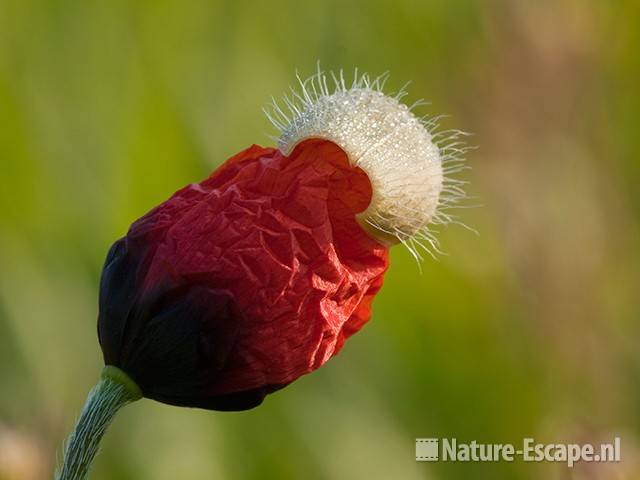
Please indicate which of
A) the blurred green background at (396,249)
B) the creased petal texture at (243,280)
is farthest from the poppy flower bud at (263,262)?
the blurred green background at (396,249)

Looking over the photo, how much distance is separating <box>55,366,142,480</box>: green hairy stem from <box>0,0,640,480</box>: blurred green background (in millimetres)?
1287

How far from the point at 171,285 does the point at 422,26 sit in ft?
7.81

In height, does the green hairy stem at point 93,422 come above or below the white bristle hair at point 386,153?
below

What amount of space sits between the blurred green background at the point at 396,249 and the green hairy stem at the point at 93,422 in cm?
129

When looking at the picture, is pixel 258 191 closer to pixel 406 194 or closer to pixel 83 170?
pixel 406 194

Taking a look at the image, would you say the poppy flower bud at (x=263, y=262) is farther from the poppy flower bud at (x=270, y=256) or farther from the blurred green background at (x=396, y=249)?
the blurred green background at (x=396, y=249)

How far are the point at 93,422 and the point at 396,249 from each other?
1754 mm

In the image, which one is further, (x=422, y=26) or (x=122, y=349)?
(x=422, y=26)

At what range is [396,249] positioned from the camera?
271cm

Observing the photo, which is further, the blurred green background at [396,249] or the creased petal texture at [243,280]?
the blurred green background at [396,249]

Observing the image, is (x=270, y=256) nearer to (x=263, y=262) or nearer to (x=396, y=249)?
(x=263, y=262)

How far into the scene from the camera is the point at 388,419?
2654 millimetres

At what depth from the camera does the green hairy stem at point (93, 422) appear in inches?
38.9

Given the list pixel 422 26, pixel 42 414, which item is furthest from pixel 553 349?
pixel 42 414
